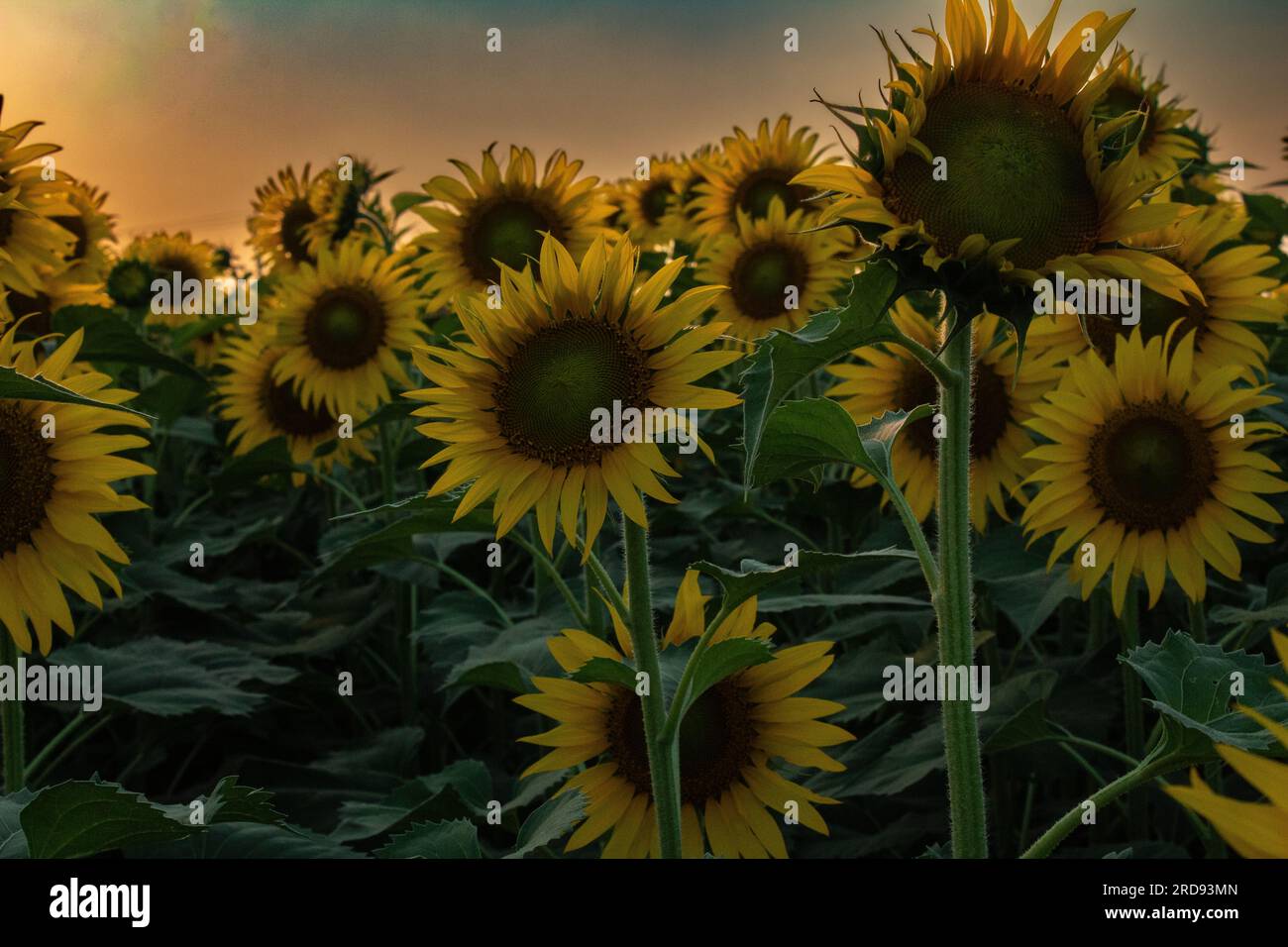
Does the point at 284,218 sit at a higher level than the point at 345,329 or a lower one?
higher

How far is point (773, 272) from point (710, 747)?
2.41 meters

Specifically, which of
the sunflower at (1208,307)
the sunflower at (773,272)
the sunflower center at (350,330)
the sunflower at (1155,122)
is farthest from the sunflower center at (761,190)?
the sunflower at (1208,307)

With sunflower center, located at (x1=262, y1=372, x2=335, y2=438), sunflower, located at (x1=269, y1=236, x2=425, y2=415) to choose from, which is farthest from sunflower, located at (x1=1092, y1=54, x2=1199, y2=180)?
sunflower center, located at (x1=262, y1=372, x2=335, y2=438)

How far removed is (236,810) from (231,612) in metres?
2.43

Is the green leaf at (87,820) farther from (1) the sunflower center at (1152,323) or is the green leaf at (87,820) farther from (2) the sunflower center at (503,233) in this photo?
(2) the sunflower center at (503,233)

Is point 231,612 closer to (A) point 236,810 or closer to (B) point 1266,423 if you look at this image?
(A) point 236,810

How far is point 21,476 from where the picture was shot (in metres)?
1.91

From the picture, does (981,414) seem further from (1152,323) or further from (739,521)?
(739,521)

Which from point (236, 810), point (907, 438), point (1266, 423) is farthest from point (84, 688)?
point (1266, 423)

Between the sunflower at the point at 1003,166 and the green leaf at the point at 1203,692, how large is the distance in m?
0.47

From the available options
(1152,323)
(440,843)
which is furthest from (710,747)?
(1152,323)

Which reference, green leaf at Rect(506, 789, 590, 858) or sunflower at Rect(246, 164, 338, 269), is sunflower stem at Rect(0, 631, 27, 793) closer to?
green leaf at Rect(506, 789, 590, 858)

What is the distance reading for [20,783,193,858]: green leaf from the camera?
51.3 inches

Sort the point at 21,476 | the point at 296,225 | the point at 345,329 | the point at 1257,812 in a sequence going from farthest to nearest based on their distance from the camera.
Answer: the point at 296,225, the point at 345,329, the point at 21,476, the point at 1257,812
